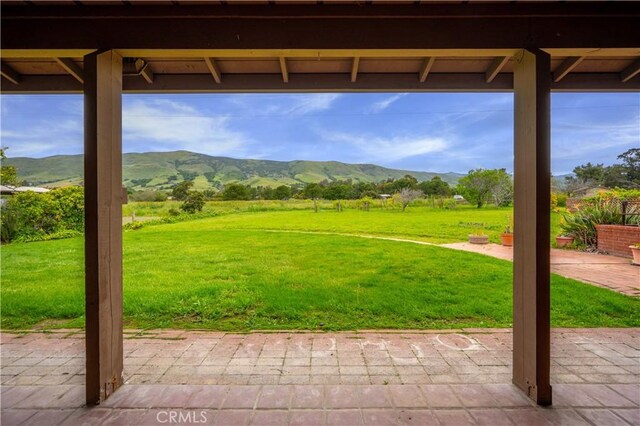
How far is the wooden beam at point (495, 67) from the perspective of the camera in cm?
230

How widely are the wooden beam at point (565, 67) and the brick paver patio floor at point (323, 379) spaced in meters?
2.39

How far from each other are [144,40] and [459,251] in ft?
25.1

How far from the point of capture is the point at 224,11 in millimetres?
1921

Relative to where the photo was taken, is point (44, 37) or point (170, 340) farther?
point (170, 340)

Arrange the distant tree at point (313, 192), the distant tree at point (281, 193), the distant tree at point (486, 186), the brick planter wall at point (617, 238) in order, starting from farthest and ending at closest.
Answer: the distant tree at point (486, 186) → the distant tree at point (281, 193) → the distant tree at point (313, 192) → the brick planter wall at point (617, 238)

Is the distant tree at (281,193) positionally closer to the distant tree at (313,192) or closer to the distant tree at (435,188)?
the distant tree at (313,192)

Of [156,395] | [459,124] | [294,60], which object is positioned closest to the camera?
[156,395]

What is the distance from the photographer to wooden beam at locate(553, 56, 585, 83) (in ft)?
7.60

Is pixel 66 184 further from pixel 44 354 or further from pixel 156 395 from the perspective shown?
pixel 156 395

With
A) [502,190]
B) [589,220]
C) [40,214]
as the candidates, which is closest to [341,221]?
[589,220]

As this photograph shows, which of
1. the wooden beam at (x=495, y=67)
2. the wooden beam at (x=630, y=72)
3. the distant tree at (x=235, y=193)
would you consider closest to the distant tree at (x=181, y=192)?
the distant tree at (x=235, y=193)

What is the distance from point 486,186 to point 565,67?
817 inches

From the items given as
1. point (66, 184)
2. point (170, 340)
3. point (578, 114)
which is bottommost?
point (170, 340)

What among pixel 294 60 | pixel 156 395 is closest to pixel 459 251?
pixel 294 60
